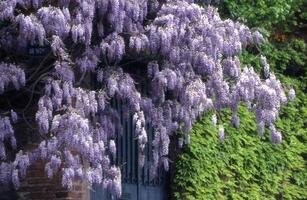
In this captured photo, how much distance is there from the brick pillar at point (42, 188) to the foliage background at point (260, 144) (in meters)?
2.10

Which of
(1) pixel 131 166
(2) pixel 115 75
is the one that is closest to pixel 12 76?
(2) pixel 115 75

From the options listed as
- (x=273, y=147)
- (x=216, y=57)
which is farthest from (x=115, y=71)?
(x=273, y=147)

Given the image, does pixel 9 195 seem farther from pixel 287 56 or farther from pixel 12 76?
pixel 287 56

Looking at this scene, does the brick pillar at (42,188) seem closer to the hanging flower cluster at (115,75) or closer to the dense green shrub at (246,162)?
the hanging flower cluster at (115,75)

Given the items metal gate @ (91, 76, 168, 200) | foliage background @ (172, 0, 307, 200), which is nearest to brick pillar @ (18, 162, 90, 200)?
metal gate @ (91, 76, 168, 200)

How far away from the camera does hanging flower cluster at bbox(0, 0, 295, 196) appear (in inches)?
353

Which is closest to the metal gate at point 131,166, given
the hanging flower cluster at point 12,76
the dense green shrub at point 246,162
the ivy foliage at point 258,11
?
the dense green shrub at point 246,162

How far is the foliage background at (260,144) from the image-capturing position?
11961 millimetres

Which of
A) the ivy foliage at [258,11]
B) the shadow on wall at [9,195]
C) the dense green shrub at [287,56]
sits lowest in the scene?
the shadow on wall at [9,195]

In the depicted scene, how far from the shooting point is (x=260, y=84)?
983 centimetres

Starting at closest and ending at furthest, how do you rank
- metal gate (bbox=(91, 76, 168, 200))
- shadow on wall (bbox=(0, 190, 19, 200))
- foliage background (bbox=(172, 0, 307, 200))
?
shadow on wall (bbox=(0, 190, 19, 200)) < metal gate (bbox=(91, 76, 168, 200)) < foliage background (bbox=(172, 0, 307, 200))

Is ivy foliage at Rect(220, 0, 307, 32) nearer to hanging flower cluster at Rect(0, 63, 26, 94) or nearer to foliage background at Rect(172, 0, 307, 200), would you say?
foliage background at Rect(172, 0, 307, 200)

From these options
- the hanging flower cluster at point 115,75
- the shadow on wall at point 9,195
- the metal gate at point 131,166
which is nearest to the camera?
the hanging flower cluster at point 115,75

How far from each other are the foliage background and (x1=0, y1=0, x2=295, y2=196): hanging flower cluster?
1888 mm
